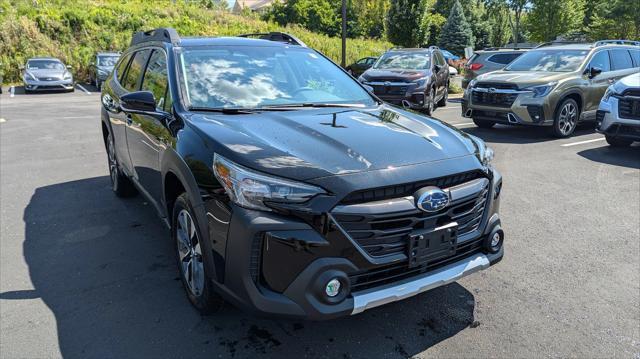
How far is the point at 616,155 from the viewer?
7.76m

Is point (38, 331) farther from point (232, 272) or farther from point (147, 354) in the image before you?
point (232, 272)

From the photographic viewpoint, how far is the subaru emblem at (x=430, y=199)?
2.49m

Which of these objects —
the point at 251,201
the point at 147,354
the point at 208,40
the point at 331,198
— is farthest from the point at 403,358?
the point at 208,40

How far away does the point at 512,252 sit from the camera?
411 cm

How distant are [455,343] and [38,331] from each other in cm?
252

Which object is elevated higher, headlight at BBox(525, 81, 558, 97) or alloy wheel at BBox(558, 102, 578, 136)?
headlight at BBox(525, 81, 558, 97)

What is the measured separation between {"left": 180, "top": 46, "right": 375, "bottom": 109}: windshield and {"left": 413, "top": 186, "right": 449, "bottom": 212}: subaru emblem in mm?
1401

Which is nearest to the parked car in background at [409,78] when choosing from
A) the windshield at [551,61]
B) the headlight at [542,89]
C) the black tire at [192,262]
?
the windshield at [551,61]

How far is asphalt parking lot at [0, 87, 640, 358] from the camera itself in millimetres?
2818

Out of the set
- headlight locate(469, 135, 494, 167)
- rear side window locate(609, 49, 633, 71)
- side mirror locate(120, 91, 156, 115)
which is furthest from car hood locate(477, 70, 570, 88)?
side mirror locate(120, 91, 156, 115)

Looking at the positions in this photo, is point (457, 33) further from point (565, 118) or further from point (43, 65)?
point (565, 118)

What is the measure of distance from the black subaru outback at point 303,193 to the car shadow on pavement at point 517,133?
6214mm

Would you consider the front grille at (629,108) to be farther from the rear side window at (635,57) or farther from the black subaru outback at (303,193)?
the black subaru outback at (303,193)

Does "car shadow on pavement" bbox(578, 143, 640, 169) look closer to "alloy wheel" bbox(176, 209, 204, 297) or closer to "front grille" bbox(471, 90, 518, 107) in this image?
"front grille" bbox(471, 90, 518, 107)
